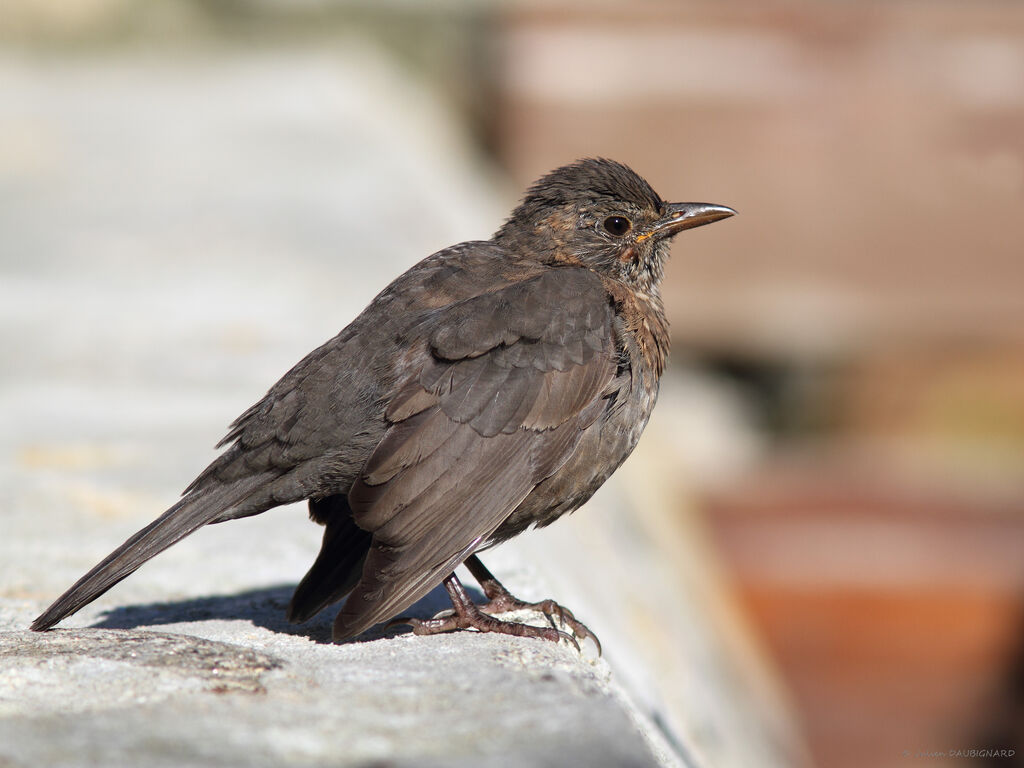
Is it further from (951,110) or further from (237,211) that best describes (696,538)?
(951,110)

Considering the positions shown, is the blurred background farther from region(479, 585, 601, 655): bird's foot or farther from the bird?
region(479, 585, 601, 655): bird's foot

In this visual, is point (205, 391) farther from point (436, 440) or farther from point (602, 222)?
point (436, 440)

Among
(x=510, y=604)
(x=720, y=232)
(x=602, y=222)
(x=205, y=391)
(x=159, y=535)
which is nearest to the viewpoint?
(x=159, y=535)

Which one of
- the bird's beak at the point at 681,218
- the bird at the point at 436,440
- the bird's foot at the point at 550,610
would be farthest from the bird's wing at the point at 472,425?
the bird's beak at the point at 681,218

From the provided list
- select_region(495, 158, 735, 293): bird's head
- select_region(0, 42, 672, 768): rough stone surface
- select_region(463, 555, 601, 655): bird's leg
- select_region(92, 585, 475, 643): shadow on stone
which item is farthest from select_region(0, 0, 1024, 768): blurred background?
select_region(463, 555, 601, 655): bird's leg

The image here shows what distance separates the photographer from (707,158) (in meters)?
10.4

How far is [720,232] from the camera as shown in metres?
10.5

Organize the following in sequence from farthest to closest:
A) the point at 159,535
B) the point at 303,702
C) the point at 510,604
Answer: the point at 510,604, the point at 159,535, the point at 303,702

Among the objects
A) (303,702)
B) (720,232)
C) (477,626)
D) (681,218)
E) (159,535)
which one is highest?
(681,218)

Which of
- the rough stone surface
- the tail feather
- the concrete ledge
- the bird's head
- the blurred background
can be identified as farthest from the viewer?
the blurred background

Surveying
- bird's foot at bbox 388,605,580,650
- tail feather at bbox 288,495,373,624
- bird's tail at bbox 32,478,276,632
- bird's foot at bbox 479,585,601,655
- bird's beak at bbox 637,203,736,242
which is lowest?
bird's foot at bbox 479,585,601,655

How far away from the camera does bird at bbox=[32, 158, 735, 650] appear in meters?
3.16

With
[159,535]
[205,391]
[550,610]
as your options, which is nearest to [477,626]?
[550,610]

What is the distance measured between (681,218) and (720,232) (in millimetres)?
6403
